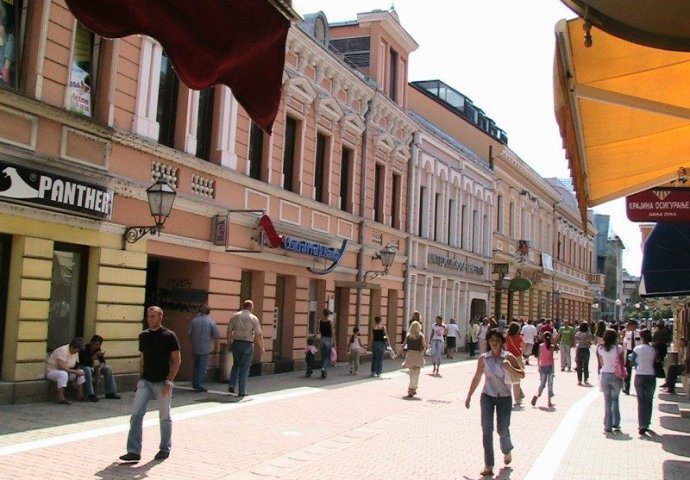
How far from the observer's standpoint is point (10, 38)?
11.2 m

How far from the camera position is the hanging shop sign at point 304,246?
663 inches

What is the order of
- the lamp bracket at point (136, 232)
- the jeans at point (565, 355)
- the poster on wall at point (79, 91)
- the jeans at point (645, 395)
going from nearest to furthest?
the jeans at point (645, 395)
the poster on wall at point (79, 91)
the lamp bracket at point (136, 232)
the jeans at point (565, 355)

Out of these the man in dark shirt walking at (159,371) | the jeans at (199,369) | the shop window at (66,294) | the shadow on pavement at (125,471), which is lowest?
the shadow on pavement at (125,471)

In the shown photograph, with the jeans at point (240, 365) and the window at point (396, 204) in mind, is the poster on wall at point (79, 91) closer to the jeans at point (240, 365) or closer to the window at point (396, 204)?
the jeans at point (240, 365)

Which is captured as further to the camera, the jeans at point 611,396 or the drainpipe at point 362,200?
the drainpipe at point 362,200

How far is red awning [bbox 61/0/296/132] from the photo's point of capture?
8.54 feet

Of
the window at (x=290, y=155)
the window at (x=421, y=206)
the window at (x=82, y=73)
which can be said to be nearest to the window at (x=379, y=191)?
the window at (x=421, y=206)

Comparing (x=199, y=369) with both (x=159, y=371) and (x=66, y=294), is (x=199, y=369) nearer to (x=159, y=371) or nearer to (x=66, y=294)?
(x=66, y=294)

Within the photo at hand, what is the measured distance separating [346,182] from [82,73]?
1157cm

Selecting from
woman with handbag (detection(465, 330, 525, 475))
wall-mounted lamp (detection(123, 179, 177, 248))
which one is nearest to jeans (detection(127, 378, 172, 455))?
woman with handbag (detection(465, 330, 525, 475))

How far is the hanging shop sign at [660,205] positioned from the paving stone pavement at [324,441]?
126 inches

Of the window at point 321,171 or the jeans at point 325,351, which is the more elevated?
the window at point 321,171

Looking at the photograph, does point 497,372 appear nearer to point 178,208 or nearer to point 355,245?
point 178,208

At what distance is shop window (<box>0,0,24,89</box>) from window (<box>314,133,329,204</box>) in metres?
10.7
